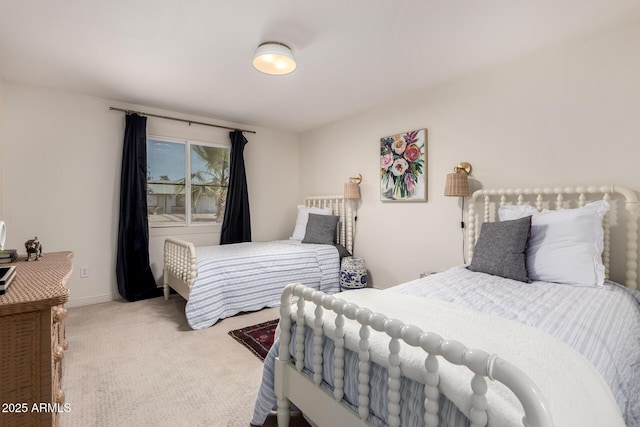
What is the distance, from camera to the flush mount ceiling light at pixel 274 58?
2150 mm

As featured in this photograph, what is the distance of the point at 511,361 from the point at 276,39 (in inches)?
89.4

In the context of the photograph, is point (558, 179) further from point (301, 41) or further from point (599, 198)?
point (301, 41)

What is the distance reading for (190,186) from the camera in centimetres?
406

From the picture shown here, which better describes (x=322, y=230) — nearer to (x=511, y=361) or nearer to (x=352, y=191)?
(x=352, y=191)

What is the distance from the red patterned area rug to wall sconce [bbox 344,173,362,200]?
1.74 metres

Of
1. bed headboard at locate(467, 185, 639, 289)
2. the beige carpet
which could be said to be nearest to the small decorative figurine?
the beige carpet

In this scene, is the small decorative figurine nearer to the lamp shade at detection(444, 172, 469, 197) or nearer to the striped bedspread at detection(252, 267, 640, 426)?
the striped bedspread at detection(252, 267, 640, 426)

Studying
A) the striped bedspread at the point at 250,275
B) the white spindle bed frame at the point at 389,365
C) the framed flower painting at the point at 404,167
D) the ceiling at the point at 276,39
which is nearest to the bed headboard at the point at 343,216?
the striped bedspread at the point at 250,275

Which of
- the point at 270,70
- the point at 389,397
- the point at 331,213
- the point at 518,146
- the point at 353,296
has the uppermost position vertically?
the point at 270,70

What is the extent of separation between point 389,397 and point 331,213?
10.6 ft

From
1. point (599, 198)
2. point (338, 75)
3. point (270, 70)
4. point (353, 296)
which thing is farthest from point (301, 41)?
point (599, 198)

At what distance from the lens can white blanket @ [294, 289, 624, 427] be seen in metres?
0.73

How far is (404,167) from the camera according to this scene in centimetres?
331

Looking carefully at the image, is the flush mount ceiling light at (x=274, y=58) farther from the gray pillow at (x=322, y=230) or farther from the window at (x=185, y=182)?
the window at (x=185, y=182)
